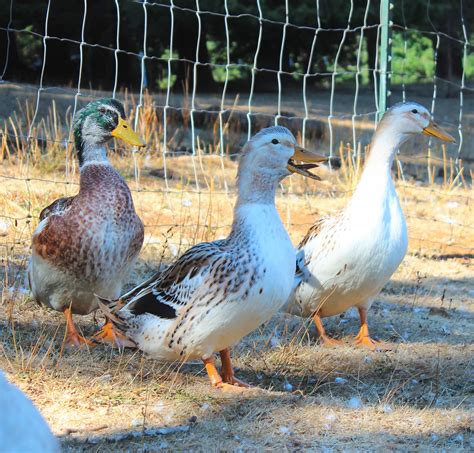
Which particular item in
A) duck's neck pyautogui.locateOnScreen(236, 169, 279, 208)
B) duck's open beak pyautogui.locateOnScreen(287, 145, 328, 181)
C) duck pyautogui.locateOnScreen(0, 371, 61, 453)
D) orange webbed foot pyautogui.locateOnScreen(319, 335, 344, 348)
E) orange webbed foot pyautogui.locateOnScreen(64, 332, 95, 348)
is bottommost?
orange webbed foot pyautogui.locateOnScreen(319, 335, 344, 348)

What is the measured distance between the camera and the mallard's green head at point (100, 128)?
5207 mm

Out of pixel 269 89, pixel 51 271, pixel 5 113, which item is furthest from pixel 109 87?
pixel 51 271

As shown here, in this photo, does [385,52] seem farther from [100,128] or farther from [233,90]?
[233,90]

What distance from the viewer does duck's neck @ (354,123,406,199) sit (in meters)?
5.16

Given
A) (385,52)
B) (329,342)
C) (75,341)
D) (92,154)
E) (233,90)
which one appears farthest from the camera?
(233,90)

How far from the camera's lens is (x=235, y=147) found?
460 inches

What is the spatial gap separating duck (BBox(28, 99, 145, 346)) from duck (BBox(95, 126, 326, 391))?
1.10ft

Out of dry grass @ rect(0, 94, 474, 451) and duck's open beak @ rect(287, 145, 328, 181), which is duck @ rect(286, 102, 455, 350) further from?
duck's open beak @ rect(287, 145, 328, 181)

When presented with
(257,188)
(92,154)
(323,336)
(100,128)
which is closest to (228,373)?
(257,188)

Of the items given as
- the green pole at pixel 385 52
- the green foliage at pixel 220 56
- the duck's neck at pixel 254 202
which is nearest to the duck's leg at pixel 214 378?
the duck's neck at pixel 254 202

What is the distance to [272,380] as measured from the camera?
4789 millimetres

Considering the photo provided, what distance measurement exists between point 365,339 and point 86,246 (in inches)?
68.0

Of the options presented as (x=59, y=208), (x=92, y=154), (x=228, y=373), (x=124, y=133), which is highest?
(x=124, y=133)

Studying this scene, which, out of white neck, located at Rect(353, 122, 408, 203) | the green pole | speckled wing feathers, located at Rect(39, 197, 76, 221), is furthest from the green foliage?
speckled wing feathers, located at Rect(39, 197, 76, 221)
